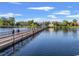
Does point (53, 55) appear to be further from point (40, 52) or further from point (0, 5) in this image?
point (0, 5)

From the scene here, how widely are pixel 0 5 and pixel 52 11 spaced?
1.08 meters

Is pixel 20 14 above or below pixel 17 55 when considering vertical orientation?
above

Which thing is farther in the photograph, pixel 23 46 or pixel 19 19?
pixel 23 46

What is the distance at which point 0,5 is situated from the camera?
6.48 meters

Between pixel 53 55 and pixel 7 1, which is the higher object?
pixel 7 1

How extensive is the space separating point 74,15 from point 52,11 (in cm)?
47

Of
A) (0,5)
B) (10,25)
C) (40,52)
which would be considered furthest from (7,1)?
(40,52)

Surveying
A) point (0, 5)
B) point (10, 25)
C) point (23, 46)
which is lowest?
point (23, 46)

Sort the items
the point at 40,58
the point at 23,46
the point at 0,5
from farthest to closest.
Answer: the point at 23,46
the point at 0,5
the point at 40,58

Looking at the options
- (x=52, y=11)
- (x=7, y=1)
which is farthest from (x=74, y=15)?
(x=7, y=1)

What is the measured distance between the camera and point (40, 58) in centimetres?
608

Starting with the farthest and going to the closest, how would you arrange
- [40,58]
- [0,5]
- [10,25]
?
[10,25] → [0,5] → [40,58]

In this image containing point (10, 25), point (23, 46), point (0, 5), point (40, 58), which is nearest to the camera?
point (40, 58)

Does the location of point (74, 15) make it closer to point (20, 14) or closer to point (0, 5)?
point (20, 14)
